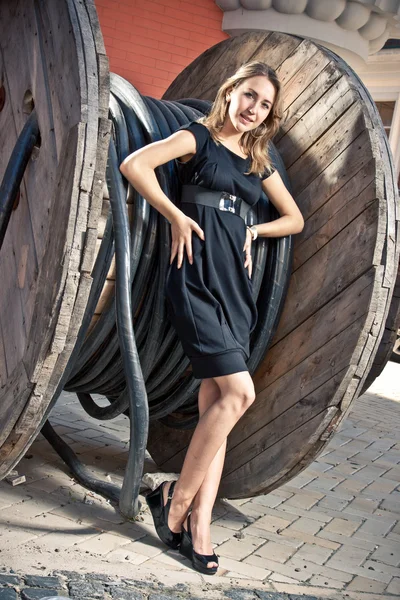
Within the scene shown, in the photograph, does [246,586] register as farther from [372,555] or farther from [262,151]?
[262,151]

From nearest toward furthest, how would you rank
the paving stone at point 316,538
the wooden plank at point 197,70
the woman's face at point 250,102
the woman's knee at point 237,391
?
the woman's knee at point 237,391, the woman's face at point 250,102, the paving stone at point 316,538, the wooden plank at point 197,70

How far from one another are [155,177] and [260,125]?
527mm

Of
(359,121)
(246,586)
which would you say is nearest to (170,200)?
(359,121)

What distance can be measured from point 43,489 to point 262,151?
1804 mm

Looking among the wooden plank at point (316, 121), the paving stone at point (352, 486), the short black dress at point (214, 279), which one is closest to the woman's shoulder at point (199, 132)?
the short black dress at point (214, 279)

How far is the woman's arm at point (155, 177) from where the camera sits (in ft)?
10.3

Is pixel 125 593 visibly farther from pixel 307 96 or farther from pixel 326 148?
pixel 307 96

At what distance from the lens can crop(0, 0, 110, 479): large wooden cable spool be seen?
264 centimetres

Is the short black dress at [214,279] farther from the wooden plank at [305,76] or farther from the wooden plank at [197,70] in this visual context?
the wooden plank at [197,70]

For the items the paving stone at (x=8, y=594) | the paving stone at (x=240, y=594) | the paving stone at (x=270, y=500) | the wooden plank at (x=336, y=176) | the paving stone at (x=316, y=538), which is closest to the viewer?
the paving stone at (x=8, y=594)

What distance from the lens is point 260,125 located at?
3.38 metres

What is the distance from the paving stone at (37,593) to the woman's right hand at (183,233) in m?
1.27

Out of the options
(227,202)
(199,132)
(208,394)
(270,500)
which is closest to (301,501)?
(270,500)

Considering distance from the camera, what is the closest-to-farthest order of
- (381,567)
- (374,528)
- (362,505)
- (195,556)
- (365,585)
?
(195,556) → (365,585) → (381,567) → (374,528) → (362,505)
